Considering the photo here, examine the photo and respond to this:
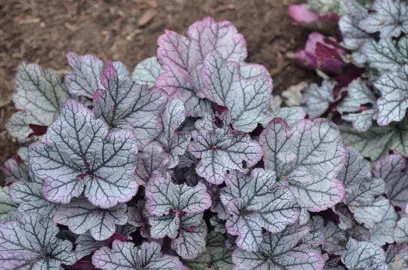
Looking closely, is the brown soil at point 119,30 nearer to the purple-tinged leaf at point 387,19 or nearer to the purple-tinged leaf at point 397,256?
the purple-tinged leaf at point 387,19

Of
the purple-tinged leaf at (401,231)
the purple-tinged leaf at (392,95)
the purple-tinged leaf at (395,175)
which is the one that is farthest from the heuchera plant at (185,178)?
the purple-tinged leaf at (392,95)

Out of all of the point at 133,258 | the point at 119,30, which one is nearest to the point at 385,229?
the point at 133,258

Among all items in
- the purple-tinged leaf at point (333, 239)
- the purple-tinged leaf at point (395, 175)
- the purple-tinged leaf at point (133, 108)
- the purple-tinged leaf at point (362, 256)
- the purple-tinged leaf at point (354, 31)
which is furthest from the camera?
the purple-tinged leaf at point (354, 31)

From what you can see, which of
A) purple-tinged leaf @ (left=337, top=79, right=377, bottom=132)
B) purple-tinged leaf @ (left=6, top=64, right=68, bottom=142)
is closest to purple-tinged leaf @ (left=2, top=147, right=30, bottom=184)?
purple-tinged leaf @ (left=6, top=64, right=68, bottom=142)

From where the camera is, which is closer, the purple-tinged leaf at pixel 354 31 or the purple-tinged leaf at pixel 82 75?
the purple-tinged leaf at pixel 82 75

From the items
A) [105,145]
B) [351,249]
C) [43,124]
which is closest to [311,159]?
[351,249]

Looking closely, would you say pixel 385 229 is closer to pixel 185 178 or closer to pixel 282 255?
pixel 282 255

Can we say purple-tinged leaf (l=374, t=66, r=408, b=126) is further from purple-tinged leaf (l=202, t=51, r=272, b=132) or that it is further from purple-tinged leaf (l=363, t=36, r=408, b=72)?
purple-tinged leaf (l=202, t=51, r=272, b=132)
